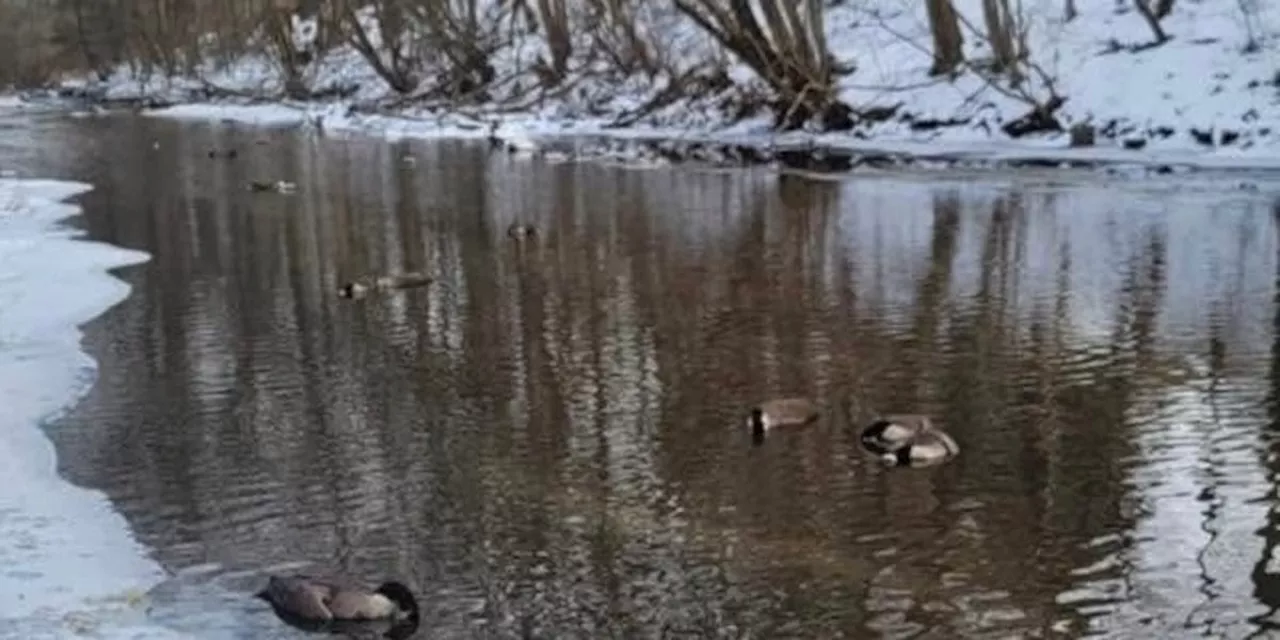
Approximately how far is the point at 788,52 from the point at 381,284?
2012cm

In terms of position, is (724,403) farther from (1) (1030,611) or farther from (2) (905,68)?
(2) (905,68)

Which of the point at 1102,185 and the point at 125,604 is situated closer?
the point at 125,604

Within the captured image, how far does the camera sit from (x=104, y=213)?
21984mm

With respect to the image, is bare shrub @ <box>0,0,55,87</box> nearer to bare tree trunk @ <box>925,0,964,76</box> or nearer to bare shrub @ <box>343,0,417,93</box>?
bare shrub @ <box>343,0,417,93</box>

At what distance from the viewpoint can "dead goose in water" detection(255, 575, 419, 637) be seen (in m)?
6.30

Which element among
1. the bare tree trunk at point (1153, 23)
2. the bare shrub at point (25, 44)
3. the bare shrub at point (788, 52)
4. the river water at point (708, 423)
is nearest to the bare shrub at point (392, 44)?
the bare shrub at point (788, 52)

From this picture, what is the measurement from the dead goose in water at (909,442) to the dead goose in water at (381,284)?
6318 millimetres

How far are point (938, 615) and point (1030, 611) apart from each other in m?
0.34

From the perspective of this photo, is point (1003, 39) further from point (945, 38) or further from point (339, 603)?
point (339, 603)

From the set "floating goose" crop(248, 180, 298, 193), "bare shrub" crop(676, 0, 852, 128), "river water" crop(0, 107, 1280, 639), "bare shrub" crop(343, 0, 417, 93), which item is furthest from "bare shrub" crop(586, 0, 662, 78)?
"river water" crop(0, 107, 1280, 639)

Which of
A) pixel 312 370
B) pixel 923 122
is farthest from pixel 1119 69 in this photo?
pixel 312 370

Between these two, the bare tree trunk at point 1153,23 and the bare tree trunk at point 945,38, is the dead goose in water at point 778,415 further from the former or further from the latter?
the bare tree trunk at point 945,38

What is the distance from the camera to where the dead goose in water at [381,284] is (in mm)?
14266

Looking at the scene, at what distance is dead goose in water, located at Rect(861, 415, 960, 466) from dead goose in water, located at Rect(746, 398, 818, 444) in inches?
18.7
